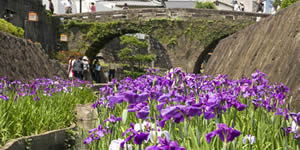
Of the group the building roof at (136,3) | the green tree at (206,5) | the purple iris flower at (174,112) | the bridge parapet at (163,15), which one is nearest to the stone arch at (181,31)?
the bridge parapet at (163,15)

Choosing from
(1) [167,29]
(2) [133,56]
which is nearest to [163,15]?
(1) [167,29]

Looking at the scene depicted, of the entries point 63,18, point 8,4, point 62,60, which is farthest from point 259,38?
point 63,18

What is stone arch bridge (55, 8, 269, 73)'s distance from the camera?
1142 inches

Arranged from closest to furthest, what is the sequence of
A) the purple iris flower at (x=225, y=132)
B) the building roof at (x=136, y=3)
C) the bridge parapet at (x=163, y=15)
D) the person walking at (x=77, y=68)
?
1. the purple iris flower at (x=225, y=132)
2. the person walking at (x=77, y=68)
3. the bridge parapet at (x=163, y=15)
4. the building roof at (x=136, y=3)

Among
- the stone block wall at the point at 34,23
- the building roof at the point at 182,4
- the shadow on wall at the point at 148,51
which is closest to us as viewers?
the stone block wall at the point at 34,23

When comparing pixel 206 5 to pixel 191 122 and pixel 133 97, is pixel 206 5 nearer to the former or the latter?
pixel 191 122

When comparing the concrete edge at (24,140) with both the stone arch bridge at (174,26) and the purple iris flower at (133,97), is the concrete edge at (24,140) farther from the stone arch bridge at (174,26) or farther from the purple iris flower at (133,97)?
the stone arch bridge at (174,26)

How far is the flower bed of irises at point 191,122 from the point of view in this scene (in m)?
1.91

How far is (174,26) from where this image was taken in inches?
1168

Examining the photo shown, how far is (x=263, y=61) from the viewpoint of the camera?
685 centimetres

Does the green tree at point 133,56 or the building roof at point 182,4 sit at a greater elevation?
the building roof at point 182,4

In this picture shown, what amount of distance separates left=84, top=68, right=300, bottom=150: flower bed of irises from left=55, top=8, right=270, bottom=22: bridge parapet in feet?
82.3

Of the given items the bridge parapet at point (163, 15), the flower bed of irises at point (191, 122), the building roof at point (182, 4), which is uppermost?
the building roof at point (182, 4)

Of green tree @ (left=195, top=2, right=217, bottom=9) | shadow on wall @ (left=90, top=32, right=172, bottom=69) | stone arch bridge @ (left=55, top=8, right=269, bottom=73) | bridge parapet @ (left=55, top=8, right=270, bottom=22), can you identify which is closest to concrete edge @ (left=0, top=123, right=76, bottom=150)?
stone arch bridge @ (left=55, top=8, right=269, bottom=73)
